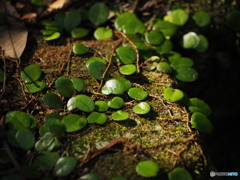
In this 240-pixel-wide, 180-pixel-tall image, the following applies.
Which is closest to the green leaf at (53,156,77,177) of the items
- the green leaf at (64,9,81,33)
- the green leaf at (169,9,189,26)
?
the green leaf at (64,9,81,33)

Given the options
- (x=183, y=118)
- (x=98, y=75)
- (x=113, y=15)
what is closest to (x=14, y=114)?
(x=98, y=75)

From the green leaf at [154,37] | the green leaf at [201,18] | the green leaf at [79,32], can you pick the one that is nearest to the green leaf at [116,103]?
the green leaf at [154,37]

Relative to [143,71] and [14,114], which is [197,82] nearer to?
[143,71]

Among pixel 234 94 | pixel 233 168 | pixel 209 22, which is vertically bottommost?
pixel 233 168

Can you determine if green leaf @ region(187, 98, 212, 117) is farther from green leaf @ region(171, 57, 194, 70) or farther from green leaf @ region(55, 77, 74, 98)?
green leaf @ region(55, 77, 74, 98)

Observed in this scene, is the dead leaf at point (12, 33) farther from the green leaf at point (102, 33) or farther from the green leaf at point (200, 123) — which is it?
the green leaf at point (200, 123)

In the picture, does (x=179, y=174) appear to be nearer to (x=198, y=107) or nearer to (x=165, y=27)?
(x=198, y=107)

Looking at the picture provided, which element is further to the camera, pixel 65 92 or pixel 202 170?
pixel 65 92
